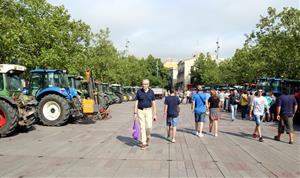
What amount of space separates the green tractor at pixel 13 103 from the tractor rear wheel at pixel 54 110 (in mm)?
1982

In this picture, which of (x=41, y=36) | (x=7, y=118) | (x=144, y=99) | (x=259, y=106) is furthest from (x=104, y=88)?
(x=144, y=99)

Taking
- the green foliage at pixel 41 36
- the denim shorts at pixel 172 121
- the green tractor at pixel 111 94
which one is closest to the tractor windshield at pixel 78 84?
the green foliage at pixel 41 36

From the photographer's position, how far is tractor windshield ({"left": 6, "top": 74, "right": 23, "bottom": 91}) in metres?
13.4

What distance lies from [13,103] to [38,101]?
4176mm

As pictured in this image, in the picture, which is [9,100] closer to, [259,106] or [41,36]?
[259,106]

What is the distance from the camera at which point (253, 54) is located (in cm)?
3575

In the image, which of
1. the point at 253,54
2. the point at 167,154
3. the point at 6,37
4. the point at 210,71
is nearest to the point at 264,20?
the point at 253,54

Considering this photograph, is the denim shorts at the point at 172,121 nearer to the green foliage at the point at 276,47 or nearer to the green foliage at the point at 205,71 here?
the green foliage at the point at 276,47

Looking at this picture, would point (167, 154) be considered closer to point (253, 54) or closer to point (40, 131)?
point (40, 131)

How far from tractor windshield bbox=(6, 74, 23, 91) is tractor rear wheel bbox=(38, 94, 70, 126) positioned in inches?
101

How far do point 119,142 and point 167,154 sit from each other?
247 centimetres

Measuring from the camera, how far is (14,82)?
13703 mm

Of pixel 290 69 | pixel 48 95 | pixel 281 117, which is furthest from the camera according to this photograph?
pixel 290 69

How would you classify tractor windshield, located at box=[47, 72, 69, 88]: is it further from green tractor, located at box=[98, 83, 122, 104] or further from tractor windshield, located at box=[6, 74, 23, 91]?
green tractor, located at box=[98, 83, 122, 104]
